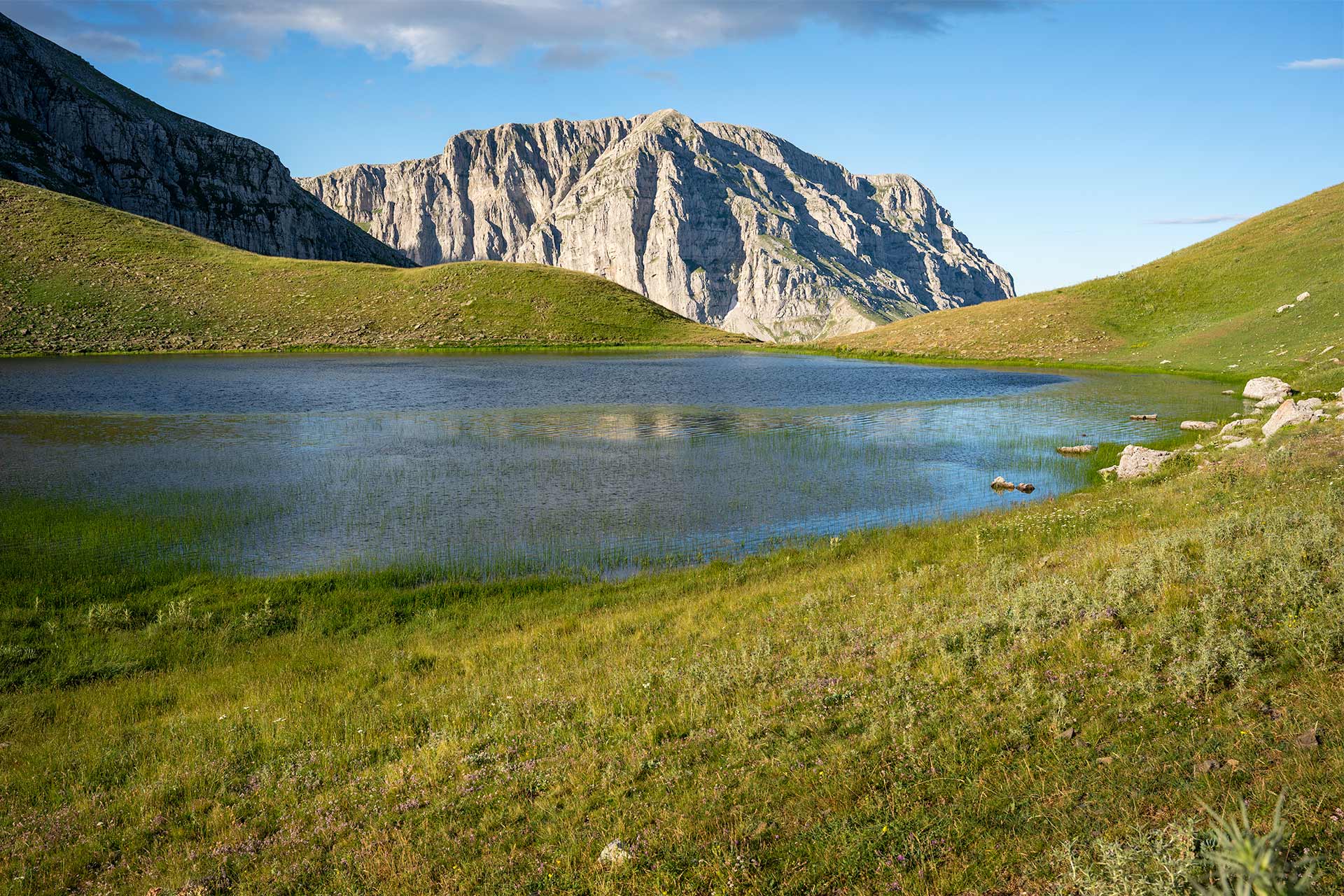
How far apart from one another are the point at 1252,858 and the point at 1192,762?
19.6 ft

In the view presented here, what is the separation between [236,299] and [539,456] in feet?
423

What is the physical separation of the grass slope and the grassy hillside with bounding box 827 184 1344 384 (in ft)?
186

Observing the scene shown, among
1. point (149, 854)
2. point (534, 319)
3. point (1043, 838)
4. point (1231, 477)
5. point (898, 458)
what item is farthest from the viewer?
point (534, 319)

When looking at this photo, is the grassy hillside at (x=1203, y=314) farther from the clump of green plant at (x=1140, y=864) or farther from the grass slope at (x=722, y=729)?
the clump of green plant at (x=1140, y=864)

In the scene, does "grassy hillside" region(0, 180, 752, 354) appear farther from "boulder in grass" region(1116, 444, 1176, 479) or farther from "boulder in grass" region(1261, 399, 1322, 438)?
"boulder in grass" region(1261, 399, 1322, 438)

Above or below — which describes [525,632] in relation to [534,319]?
below

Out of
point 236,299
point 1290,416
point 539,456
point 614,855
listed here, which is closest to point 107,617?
point 614,855

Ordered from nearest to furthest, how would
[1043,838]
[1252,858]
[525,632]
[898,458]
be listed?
[1252,858] < [1043,838] < [525,632] < [898,458]

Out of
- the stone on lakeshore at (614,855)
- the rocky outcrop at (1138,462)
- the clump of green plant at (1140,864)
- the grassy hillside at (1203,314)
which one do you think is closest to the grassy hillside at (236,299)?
the grassy hillside at (1203,314)

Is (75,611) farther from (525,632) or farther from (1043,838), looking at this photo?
(1043,838)

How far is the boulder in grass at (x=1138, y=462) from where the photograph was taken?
29562 mm

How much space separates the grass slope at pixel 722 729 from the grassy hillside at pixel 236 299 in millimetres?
122413

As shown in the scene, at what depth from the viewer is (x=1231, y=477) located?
2205 cm

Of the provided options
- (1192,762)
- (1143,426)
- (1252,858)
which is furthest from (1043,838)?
(1143,426)
